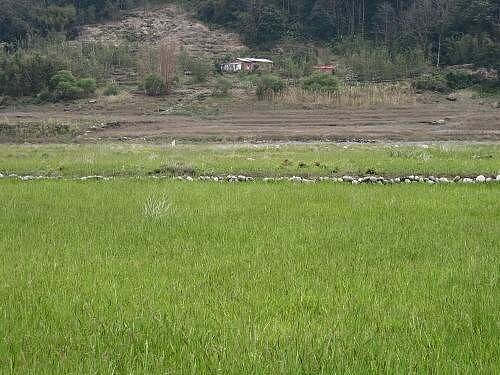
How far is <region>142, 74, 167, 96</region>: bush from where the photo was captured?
173ft

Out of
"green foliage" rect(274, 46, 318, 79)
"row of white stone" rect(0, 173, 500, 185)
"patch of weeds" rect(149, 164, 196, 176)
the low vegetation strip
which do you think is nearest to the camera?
"row of white stone" rect(0, 173, 500, 185)

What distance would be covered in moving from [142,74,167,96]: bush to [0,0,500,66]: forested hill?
28.2 m

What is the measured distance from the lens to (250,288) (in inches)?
237

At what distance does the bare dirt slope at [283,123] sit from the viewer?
34250 millimetres

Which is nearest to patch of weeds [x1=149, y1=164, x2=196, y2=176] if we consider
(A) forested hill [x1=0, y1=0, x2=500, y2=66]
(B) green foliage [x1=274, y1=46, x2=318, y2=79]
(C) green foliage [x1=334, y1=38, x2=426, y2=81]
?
(C) green foliage [x1=334, y1=38, x2=426, y2=81]

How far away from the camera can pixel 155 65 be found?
197 ft

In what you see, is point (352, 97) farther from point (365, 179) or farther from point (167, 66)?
point (365, 179)

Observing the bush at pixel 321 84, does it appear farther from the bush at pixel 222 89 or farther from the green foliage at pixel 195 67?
the green foliage at pixel 195 67

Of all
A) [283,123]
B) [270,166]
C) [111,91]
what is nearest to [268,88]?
[283,123]

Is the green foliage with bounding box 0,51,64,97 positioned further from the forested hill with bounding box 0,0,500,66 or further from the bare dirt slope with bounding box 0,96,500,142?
the forested hill with bounding box 0,0,500,66

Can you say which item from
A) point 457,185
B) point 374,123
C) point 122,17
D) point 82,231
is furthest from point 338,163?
point 122,17

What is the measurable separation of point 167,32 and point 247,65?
21.4 metres

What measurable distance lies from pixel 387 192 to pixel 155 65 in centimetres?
5036

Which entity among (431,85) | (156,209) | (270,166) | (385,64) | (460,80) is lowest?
(431,85)
